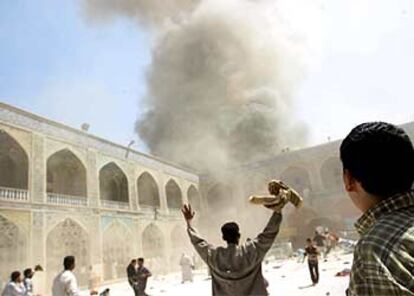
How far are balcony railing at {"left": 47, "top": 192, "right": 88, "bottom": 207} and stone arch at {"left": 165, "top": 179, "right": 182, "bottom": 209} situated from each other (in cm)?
1171

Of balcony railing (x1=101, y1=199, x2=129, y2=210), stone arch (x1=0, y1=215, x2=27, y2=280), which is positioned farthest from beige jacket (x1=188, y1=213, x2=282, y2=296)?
balcony railing (x1=101, y1=199, x2=129, y2=210)

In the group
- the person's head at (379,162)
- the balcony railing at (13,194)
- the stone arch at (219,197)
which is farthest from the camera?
the stone arch at (219,197)

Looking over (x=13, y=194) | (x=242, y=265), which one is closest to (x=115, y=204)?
(x=13, y=194)

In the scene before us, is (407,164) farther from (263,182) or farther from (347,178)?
(263,182)

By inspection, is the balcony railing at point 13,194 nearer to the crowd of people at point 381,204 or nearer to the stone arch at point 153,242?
the stone arch at point 153,242

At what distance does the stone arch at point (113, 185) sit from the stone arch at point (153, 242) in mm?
2582

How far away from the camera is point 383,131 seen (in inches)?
44.3

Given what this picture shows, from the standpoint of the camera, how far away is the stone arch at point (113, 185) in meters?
25.3

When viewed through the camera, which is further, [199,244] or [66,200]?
[66,200]

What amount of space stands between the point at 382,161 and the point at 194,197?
3422 centimetres

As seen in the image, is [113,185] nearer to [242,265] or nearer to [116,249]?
[116,249]

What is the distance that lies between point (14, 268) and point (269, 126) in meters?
34.0

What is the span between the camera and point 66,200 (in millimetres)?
19734

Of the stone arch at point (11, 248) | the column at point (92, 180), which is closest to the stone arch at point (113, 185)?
the column at point (92, 180)
